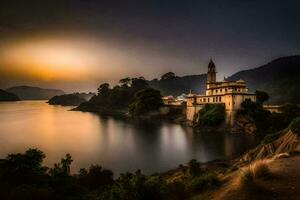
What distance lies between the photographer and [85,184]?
18.9m

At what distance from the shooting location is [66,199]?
13.1m

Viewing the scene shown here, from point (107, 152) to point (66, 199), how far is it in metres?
25.5

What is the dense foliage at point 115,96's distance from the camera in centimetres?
12754

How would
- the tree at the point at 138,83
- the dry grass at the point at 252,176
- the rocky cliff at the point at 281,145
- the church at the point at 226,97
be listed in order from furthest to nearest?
the tree at the point at 138,83, the church at the point at 226,97, the rocky cliff at the point at 281,145, the dry grass at the point at 252,176

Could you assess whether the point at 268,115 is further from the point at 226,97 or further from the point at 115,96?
the point at 115,96

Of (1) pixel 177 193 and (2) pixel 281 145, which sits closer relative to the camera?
(1) pixel 177 193

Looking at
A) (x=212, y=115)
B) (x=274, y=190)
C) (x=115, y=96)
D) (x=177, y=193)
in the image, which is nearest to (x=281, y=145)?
(x=177, y=193)

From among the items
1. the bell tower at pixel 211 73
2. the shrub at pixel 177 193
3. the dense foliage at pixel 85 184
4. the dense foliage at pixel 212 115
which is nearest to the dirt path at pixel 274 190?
the shrub at pixel 177 193

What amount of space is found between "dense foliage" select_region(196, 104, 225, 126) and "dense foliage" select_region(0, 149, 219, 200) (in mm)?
37251

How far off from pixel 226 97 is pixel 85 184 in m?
44.4

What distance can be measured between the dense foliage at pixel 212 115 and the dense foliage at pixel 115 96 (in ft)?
208

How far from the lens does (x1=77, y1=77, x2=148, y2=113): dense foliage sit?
12754 centimetres

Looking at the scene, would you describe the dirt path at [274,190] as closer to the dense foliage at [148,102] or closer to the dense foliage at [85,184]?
the dense foliage at [85,184]

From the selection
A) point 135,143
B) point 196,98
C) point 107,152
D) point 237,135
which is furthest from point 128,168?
point 196,98
